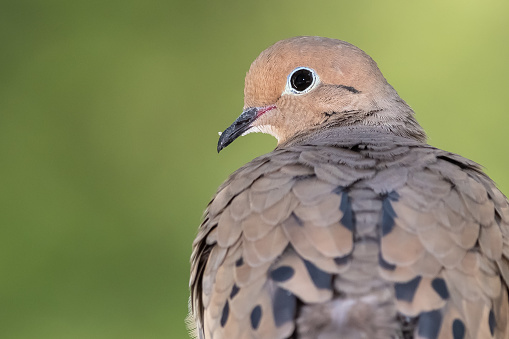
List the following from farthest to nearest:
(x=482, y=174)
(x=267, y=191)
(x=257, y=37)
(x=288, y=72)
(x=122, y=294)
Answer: (x=257, y=37), (x=122, y=294), (x=288, y=72), (x=482, y=174), (x=267, y=191)

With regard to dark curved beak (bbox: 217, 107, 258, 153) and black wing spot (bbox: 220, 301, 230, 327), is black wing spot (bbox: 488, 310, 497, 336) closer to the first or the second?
black wing spot (bbox: 220, 301, 230, 327)

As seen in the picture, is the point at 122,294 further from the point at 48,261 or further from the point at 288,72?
the point at 288,72

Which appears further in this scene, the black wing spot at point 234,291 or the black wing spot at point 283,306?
the black wing spot at point 234,291

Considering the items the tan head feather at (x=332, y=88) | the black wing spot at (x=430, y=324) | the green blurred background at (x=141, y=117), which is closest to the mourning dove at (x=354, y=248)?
the black wing spot at (x=430, y=324)

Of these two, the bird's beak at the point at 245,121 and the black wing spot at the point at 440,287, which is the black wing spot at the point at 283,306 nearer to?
the black wing spot at the point at 440,287

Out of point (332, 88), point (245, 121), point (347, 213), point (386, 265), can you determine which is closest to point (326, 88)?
point (332, 88)

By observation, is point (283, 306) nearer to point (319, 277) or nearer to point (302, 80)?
point (319, 277)

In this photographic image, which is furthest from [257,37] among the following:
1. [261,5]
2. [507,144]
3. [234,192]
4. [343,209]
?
[343,209]
